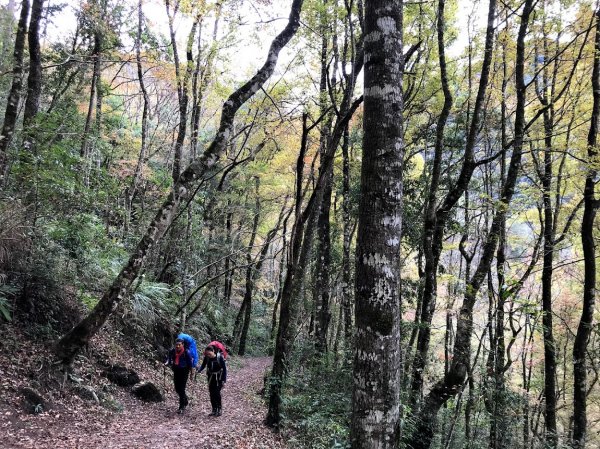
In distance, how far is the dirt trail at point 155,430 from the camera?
5652 millimetres

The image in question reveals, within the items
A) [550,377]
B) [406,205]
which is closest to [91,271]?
[406,205]

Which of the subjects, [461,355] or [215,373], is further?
[215,373]

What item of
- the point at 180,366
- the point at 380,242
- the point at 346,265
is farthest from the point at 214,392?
the point at 380,242

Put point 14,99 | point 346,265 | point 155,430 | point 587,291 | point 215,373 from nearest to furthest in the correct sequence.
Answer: point 155,430, point 14,99, point 215,373, point 587,291, point 346,265

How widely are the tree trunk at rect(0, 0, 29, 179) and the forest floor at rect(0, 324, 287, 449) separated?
360cm

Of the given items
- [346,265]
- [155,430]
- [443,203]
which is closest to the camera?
[155,430]

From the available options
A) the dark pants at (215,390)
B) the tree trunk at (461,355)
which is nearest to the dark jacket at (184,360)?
the dark pants at (215,390)

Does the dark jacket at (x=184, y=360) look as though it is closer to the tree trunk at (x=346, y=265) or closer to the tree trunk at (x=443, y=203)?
the tree trunk at (x=443, y=203)

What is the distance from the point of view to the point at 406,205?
12875 millimetres

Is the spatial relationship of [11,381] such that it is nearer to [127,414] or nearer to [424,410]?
[127,414]

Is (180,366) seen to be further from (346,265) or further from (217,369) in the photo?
(346,265)

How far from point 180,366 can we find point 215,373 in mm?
751

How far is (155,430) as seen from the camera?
713cm

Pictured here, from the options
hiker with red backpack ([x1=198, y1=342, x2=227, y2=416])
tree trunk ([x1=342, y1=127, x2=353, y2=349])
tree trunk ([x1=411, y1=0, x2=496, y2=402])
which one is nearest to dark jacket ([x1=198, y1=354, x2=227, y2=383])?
hiker with red backpack ([x1=198, y1=342, x2=227, y2=416])
